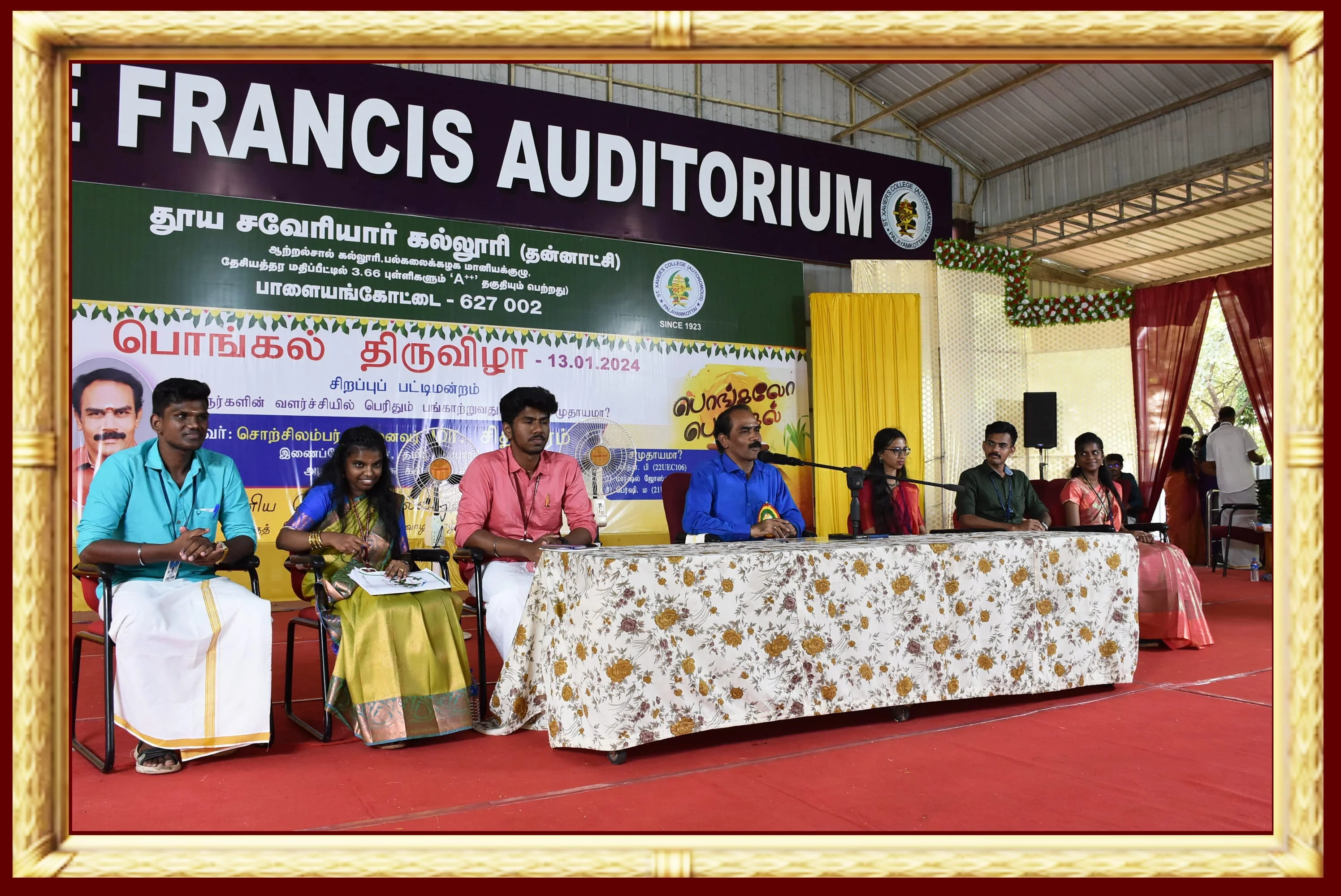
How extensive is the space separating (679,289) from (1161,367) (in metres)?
4.55

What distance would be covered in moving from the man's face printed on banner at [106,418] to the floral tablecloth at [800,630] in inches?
161

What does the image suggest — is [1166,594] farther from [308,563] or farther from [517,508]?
[308,563]

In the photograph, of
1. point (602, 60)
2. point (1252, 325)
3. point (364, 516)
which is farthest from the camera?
point (1252, 325)

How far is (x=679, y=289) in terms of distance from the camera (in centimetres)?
777

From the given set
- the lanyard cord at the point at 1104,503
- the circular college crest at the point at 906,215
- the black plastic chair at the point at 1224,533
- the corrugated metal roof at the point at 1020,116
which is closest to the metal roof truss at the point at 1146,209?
the corrugated metal roof at the point at 1020,116

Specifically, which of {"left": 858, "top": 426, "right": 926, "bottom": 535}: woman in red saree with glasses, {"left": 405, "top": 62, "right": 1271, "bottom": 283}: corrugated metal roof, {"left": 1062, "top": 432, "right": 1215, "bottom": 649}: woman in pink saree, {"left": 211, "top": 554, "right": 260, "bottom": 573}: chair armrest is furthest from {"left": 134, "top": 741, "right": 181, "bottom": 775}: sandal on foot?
{"left": 405, "top": 62, "right": 1271, "bottom": 283}: corrugated metal roof

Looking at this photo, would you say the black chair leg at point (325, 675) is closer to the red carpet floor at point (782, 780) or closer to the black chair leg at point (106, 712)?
the red carpet floor at point (782, 780)

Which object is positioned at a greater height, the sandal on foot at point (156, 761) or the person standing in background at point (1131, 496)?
the person standing in background at point (1131, 496)

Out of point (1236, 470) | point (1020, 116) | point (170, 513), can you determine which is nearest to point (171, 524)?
point (170, 513)

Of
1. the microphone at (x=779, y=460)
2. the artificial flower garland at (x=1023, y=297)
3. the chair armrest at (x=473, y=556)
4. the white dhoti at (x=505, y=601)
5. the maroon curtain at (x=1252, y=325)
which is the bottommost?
the white dhoti at (x=505, y=601)

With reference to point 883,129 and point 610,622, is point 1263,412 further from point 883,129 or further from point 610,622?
point 610,622

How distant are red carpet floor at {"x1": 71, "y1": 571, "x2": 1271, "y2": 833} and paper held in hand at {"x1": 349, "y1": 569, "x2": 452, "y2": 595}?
0.49 m

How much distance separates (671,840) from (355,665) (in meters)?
1.84

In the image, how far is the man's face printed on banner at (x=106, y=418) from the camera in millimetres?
5805
